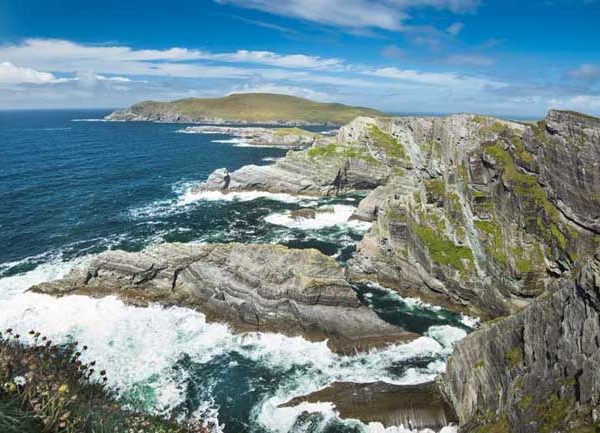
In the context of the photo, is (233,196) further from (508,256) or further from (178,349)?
(508,256)

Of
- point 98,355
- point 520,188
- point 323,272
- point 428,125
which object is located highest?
point 428,125

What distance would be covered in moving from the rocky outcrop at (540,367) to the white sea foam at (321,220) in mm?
42827

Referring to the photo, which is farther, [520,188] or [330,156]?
[330,156]

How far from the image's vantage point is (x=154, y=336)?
38594mm

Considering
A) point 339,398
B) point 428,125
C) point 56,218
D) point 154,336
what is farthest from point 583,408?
point 56,218

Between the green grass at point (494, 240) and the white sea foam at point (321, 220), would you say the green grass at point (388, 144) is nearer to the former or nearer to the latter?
the white sea foam at point (321, 220)

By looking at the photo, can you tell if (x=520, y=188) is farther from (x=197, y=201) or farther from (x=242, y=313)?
(x=197, y=201)

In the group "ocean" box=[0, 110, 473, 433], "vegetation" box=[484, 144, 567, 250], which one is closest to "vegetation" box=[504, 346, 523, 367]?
"ocean" box=[0, 110, 473, 433]

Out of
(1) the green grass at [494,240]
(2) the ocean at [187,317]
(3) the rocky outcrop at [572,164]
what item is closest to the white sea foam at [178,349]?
(2) the ocean at [187,317]

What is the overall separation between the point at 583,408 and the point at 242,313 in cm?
2797

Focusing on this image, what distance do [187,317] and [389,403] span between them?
20.1m

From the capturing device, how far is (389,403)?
28.8 metres

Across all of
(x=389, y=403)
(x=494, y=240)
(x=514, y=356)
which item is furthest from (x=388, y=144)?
(x=514, y=356)

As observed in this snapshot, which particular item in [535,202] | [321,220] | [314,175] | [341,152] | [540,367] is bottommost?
[321,220]
